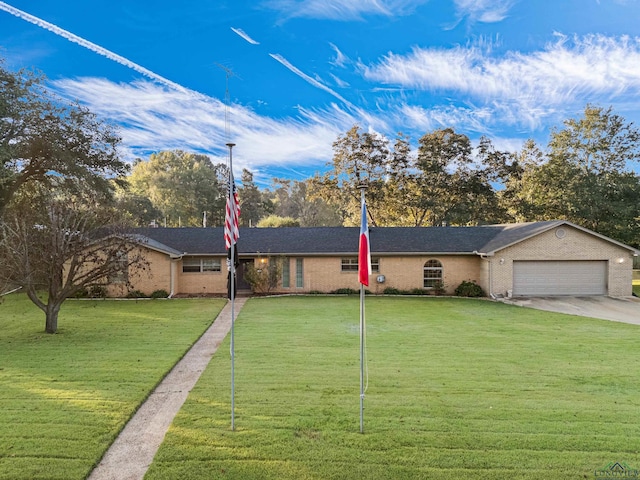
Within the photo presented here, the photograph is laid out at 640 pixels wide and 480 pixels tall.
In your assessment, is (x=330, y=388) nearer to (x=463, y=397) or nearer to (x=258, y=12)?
(x=463, y=397)

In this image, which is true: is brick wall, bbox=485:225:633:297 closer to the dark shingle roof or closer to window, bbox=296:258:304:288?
the dark shingle roof

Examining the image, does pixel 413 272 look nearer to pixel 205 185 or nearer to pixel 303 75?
pixel 303 75

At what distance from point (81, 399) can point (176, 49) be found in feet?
53.9

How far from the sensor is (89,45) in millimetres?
19906

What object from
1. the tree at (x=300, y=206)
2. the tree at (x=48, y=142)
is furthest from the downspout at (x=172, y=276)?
the tree at (x=300, y=206)

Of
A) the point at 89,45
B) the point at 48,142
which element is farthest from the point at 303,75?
the point at 48,142

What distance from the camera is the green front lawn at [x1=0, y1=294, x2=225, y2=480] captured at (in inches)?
191

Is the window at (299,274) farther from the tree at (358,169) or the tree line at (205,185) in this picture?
the tree at (358,169)

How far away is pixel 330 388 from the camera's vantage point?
719 cm

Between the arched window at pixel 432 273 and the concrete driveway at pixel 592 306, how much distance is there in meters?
3.79

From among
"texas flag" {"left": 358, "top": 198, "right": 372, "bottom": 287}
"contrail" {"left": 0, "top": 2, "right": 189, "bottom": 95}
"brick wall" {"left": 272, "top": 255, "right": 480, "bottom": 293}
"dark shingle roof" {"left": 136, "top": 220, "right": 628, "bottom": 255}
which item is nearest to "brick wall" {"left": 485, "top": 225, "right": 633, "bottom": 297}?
"dark shingle roof" {"left": 136, "top": 220, "right": 628, "bottom": 255}

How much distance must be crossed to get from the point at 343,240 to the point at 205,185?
104ft

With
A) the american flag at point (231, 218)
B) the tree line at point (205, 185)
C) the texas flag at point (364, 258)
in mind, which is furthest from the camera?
the tree line at point (205, 185)

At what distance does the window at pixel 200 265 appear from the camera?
21609 millimetres
